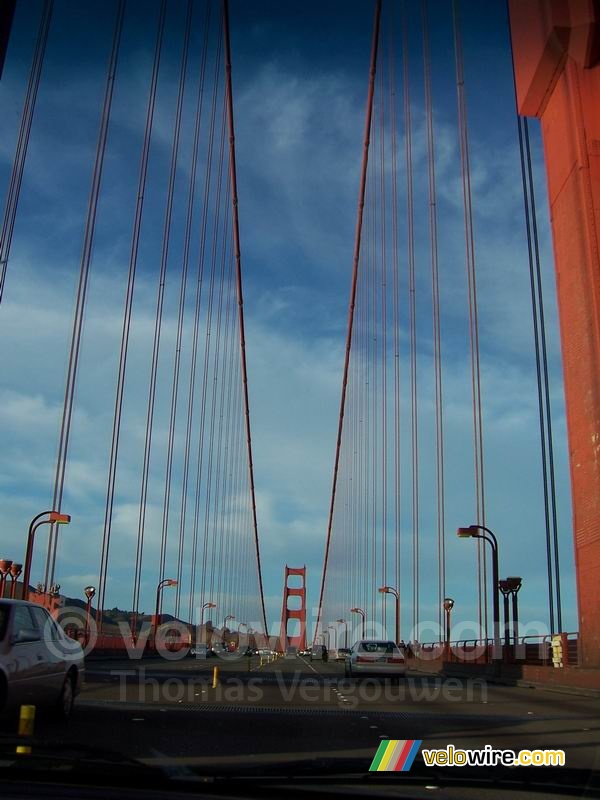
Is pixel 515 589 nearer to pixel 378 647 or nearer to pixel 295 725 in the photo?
pixel 378 647

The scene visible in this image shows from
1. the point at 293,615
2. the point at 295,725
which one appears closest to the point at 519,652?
the point at 295,725

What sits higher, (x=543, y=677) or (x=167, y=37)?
(x=167, y=37)

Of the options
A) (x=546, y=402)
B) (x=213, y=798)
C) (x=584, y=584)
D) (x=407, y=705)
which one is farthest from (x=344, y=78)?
(x=213, y=798)

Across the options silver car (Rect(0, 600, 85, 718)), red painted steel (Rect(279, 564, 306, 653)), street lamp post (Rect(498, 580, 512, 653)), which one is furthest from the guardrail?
red painted steel (Rect(279, 564, 306, 653))

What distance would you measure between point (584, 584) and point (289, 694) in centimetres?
912

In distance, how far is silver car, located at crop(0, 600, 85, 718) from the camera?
7.85 m

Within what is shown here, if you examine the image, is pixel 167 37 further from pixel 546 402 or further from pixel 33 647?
pixel 33 647

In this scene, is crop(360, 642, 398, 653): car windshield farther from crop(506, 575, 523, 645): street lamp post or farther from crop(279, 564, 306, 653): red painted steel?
crop(279, 564, 306, 653): red painted steel

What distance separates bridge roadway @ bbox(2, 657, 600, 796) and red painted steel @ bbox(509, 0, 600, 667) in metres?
6.56

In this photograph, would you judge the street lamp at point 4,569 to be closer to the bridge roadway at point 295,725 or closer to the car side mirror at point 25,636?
the bridge roadway at point 295,725

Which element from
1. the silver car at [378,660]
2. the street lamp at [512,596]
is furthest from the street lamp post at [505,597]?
the silver car at [378,660]

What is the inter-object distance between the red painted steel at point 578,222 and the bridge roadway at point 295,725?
6563mm

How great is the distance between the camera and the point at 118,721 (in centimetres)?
899

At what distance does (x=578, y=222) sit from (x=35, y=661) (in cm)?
1759
